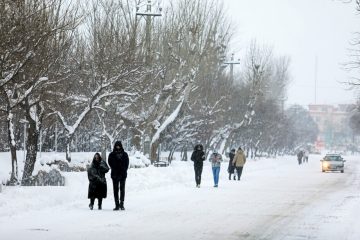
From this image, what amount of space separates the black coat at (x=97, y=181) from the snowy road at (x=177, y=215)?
494mm

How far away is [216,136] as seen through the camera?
216 ft

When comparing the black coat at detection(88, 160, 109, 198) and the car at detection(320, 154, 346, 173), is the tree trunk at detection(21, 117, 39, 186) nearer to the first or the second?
the black coat at detection(88, 160, 109, 198)

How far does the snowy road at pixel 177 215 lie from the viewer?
13609 mm

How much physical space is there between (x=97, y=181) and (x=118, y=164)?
0.73m

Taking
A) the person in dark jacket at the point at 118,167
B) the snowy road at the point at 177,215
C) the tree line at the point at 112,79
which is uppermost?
the tree line at the point at 112,79

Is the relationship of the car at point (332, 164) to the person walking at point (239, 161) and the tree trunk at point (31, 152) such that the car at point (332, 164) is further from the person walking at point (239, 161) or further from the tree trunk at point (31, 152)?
the tree trunk at point (31, 152)

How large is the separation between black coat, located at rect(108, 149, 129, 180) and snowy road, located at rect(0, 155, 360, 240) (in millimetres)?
901

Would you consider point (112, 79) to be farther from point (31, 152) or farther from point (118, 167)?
Answer: point (118, 167)

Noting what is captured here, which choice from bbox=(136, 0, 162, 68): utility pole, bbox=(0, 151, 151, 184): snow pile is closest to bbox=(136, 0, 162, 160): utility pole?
bbox=(136, 0, 162, 68): utility pole

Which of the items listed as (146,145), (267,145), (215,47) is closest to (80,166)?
(146,145)

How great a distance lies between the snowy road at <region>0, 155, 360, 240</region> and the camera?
44.7ft

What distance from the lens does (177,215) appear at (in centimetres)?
1716

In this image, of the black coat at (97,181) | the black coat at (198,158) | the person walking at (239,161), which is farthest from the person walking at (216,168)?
the black coat at (97,181)

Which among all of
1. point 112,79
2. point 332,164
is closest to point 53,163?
point 112,79
